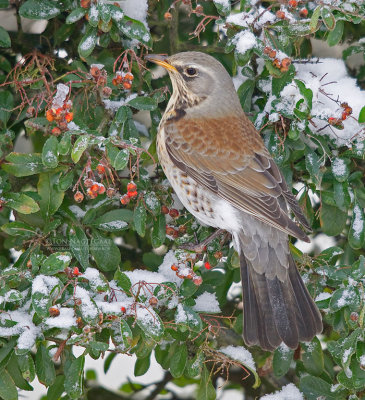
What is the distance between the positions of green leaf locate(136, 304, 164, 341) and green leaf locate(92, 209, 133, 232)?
46 centimetres

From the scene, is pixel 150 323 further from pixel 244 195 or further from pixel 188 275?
pixel 244 195

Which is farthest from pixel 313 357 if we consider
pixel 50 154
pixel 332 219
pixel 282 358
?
pixel 50 154

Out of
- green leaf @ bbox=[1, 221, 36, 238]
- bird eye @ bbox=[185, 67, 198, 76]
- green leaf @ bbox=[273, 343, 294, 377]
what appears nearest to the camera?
green leaf @ bbox=[1, 221, 36, 238]

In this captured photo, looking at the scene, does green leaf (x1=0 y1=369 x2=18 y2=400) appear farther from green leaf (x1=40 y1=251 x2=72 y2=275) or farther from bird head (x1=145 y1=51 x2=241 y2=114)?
bird head (x1=145 y1=51 x2=241 y2=114)

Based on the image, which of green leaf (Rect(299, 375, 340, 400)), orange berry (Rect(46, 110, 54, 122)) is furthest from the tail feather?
orange berry (Rect(46, 110, 54, 122))

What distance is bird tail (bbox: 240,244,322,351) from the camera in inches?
114

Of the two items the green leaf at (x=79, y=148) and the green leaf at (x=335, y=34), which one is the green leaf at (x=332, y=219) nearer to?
the green leaf at (x=335, y=34)

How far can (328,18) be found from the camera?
8.70 ft

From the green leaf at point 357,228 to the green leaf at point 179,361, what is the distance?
2.79ft

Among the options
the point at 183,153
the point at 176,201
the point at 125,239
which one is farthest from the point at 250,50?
Result: the point at 125,239

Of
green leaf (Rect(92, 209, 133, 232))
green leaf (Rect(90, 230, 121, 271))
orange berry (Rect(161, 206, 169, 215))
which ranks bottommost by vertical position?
green leaf (Rect(90, 230, 121, 271))

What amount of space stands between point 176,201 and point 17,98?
2.88 ft

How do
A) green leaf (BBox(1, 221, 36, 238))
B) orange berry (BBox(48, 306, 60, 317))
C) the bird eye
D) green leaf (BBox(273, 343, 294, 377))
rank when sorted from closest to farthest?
orange berry (BBox(48, 306, 60, 317)), green leaf (BBox(1, 221, 36, 238)), green leaf (BBox(273, 343, 294, 377)), the bird eye

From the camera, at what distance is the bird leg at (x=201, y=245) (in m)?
2.95
